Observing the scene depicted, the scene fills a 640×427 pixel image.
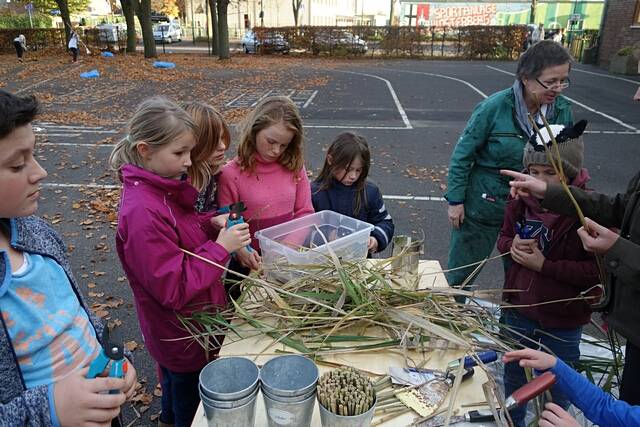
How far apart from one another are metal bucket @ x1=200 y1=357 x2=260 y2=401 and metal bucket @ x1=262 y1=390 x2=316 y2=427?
58mm

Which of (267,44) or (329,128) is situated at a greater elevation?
(267,44)

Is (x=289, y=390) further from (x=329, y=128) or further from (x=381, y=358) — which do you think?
(x=329, y=128)

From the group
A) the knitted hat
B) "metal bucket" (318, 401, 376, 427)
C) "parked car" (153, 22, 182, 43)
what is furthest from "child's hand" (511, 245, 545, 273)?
"parked car" (153, 22, 182, 43)

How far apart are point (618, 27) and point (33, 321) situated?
2526 centimetres

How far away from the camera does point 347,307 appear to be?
195 centimetres

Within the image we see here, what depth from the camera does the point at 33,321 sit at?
1.40m

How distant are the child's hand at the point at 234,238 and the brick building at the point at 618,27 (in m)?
23.6

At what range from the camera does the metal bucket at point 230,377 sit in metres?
1.27

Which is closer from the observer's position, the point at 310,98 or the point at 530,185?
the point at 530,185

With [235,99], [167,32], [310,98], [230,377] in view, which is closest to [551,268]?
[230,377]

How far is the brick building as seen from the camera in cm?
1994

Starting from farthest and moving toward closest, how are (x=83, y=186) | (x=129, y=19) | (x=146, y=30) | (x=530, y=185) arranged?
(x=129, y=19)
(x=146, y=30)
(x=83, y=186)
(x=530, y=185)

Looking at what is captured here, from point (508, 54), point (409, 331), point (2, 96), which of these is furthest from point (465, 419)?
point (508, 54)

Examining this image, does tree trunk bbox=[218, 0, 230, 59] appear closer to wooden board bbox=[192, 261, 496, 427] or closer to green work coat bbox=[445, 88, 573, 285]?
green work coat bbox=[445, 88, 573, 285]
